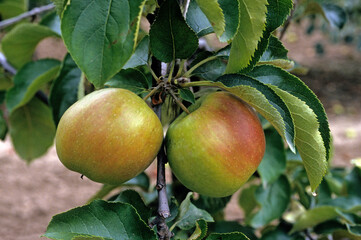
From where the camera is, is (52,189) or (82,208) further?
(52,189)

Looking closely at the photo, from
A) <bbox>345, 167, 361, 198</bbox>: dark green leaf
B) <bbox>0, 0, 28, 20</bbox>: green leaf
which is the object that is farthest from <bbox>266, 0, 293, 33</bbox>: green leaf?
<bbox>0, 0, 28, 20</bbox>: green leaf

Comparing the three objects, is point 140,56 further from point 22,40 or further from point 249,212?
point 249,212

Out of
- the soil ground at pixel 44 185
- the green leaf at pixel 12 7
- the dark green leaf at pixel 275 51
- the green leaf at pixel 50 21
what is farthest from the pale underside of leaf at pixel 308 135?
the soil ground at pixel 44 185

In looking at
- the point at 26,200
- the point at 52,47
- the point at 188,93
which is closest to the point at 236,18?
the point at 188,93

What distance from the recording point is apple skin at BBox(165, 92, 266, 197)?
→ 59cm

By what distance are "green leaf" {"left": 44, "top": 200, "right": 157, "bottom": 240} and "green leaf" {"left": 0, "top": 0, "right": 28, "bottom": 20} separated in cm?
119

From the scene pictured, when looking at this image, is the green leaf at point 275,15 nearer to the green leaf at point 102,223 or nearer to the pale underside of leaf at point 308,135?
the pale underside of leaf at point 308,135

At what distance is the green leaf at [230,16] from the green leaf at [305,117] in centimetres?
13

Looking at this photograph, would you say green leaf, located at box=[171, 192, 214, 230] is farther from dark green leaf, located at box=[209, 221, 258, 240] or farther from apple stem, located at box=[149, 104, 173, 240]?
dark green leaf, located at box=[209, 221, 258, 240]

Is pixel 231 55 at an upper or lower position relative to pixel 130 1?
lower

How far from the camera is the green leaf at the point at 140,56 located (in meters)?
0.67

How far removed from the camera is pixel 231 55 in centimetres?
60

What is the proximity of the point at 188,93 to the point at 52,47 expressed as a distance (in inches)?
191

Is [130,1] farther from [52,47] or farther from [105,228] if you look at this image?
[52,47]
